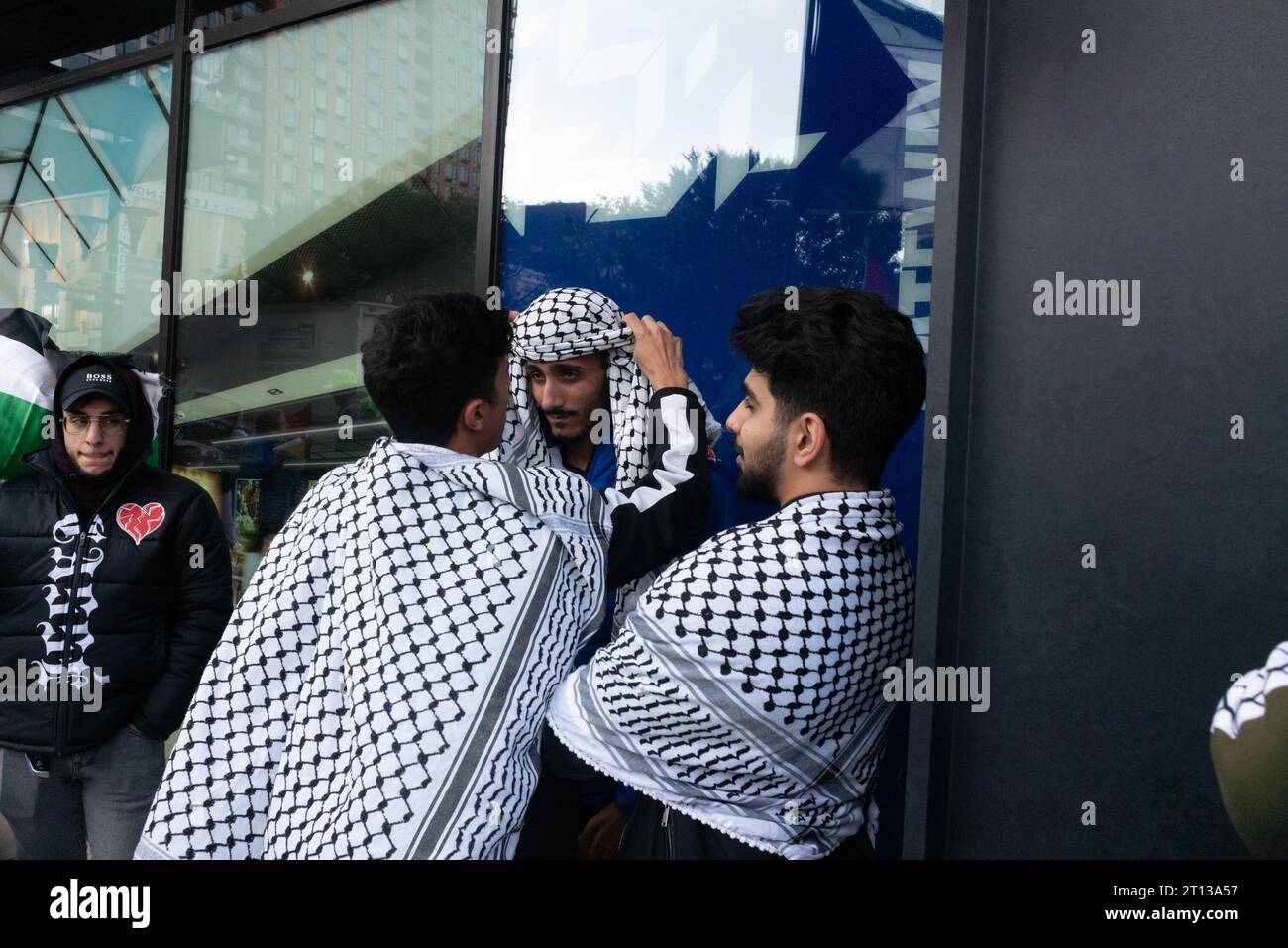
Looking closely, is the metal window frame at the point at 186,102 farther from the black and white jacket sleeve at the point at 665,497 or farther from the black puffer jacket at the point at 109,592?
the black and white jacket sleeve at the point at 665,497

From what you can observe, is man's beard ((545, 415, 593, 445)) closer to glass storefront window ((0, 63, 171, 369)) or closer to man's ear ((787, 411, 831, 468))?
man's ear ((787, 411, 831, 468))

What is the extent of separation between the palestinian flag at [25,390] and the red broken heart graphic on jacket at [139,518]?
0.73 ft

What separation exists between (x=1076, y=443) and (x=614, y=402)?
101cm

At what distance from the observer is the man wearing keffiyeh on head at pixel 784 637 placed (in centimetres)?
153

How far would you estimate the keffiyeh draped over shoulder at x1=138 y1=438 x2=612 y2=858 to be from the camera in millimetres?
1607

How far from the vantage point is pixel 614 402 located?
237 cm

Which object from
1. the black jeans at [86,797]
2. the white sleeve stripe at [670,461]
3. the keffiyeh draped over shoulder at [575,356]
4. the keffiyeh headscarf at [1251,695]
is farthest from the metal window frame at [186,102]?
the keffiyeh headscarf at [1251,695]

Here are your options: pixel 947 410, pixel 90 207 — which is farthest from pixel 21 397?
pixel 90 207

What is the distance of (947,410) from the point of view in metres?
2.03
